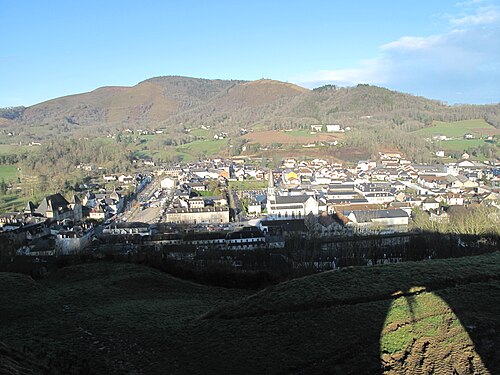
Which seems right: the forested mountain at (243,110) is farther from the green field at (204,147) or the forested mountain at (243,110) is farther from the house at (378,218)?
the house at (378,218)

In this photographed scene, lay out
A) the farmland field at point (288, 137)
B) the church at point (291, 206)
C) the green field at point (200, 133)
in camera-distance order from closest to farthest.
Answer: the church at point (291, 206)
the farmland field at point (288, 137)
the green field at point (200, 133)

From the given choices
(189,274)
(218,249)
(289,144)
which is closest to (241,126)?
(289,144)

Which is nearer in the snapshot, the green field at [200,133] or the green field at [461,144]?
the green field at [461,144]

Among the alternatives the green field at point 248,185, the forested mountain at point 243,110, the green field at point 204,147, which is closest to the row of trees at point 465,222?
the green field at point 248,185

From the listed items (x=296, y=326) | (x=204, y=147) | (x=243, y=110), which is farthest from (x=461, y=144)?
(x=296, y=326)

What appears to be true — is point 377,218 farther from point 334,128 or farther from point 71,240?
point 334,128

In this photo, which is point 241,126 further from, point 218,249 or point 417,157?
point 218,249

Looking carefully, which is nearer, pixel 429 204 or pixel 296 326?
pixel 296 326
